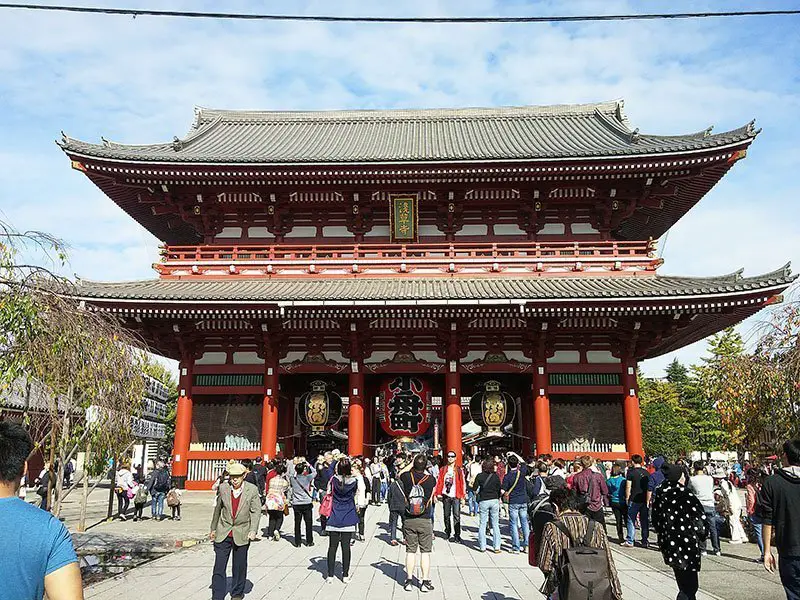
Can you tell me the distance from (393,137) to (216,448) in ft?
49.6

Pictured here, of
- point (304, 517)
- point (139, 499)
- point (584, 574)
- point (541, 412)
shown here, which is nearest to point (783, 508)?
point (584, 574)

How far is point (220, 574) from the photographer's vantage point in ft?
22.6

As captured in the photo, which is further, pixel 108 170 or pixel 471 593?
pixel 108 170

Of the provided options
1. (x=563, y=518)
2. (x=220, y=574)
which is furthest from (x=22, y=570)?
(x=220, y=574)

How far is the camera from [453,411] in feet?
59.8

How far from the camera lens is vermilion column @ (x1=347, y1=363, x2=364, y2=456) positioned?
18.1m

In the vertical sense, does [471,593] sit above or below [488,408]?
below

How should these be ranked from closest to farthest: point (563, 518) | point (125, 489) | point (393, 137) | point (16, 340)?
point (563, 518) < point (16, 340) < point (125, 489) < point (393, 137)

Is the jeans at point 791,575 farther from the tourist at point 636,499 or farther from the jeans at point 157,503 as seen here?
the jeans at point 157,503

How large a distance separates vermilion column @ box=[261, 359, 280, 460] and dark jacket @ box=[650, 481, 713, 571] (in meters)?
13.5

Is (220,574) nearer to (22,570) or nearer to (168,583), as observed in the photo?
(168,583)

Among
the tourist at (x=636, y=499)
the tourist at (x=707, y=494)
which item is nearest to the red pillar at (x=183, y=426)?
the tourist at (x=636, y=499)

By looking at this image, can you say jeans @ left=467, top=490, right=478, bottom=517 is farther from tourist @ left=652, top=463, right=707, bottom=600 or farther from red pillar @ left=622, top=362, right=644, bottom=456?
tourist @ left=652, top=463, right=707, bottom=600

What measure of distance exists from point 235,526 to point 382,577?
110 inches
